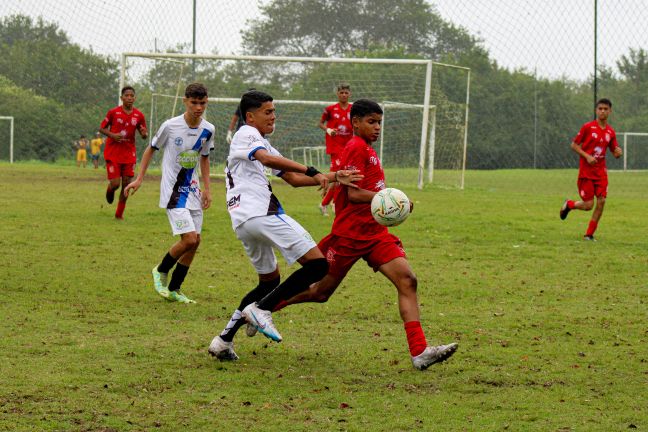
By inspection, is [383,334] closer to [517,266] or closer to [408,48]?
[517,266]

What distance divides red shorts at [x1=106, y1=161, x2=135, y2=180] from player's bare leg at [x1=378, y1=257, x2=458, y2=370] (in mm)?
10195

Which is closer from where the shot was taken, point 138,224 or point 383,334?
point 383,334

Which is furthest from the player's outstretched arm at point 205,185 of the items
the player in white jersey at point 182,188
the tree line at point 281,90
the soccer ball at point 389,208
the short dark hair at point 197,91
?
the tree line at point 281,90

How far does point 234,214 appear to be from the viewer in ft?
22.2

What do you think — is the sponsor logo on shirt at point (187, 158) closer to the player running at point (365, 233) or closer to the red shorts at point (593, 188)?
the player running at point (365, 233)

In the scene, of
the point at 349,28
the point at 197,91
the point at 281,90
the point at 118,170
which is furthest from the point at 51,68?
the point at 197,91

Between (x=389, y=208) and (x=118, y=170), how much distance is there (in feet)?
34.4

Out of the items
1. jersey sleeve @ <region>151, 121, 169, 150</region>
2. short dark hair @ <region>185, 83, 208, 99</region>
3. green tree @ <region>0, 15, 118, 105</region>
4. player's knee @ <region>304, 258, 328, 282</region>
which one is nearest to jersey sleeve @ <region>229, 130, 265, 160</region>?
player's knee @ <region>304, 258, 328, 282</region>

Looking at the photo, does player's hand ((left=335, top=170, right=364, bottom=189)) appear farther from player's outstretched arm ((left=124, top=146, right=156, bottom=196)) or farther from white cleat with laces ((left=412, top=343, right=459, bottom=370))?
player's outstretched arm ((left=124, top=146, right=156, bottom=196))

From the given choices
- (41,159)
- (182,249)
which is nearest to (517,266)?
(182,249)

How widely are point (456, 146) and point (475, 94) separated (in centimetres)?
1061

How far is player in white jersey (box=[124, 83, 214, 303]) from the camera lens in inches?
357

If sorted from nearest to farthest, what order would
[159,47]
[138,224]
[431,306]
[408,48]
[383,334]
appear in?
[383,334], [431,306], [138,224], [159,47], [408,48]

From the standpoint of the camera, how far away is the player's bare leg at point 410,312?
250 inches
